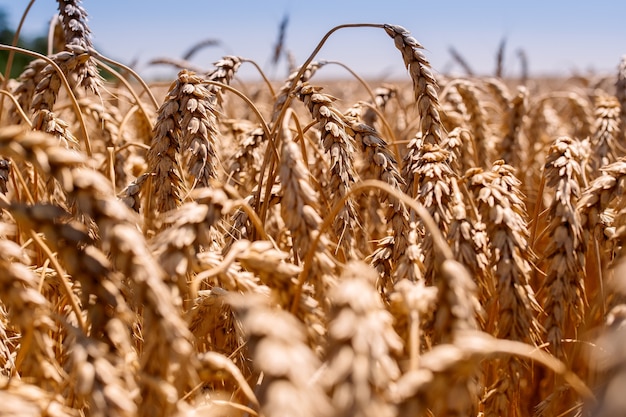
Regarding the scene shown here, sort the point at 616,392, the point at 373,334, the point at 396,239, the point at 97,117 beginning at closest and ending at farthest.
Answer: the point at 616,392 → the point at 373,334 → the point at 396,239 → the point at 97,117

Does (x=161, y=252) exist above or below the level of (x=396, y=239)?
above

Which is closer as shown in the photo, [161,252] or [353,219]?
[161,252]

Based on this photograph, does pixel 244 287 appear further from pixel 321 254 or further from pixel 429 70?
pixel 429 70

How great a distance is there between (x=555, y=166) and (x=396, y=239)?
1.59ft

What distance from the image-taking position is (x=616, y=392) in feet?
1.83

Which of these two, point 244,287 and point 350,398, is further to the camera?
point 244,287

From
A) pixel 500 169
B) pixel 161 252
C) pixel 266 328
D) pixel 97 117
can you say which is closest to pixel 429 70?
pixel 500 169

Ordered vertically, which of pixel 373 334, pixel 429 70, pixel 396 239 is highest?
pixel 429 70

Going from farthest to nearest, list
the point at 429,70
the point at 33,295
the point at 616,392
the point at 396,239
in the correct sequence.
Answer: the point at 429,70
the point at 396,239
the point at 33,295
the point at 616,392

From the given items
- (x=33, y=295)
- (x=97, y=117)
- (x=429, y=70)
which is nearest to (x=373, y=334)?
(x=33, y=295)

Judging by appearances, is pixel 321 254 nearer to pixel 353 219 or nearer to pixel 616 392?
pixel 353 219

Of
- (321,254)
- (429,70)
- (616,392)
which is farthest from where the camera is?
(429,70)

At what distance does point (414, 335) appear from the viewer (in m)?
0.76

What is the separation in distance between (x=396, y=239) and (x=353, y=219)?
4.6 inches
